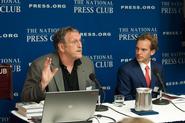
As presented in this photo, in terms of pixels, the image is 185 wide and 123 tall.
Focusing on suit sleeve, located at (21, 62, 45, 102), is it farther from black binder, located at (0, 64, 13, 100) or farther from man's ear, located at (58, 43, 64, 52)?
man's ear, located at (58, 43, 64, 52)

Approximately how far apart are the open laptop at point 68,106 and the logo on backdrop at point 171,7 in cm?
261

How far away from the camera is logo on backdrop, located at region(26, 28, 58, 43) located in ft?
15.1

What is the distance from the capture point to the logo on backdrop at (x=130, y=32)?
16.9 ft

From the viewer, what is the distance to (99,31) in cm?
501

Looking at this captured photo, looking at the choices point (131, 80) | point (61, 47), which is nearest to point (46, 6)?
point (61, 47)

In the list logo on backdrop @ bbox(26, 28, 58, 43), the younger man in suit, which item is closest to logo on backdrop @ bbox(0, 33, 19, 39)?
logo on backdrop @ bbox(26, 28, 58, 43)

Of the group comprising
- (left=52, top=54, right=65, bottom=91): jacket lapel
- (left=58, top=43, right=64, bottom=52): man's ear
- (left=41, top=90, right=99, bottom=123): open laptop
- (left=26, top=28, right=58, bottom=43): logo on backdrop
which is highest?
(left=26, top=28, right=58, bottom=43): logo on backdrop

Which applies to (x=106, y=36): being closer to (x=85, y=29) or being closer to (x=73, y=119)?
(x=85, y=29)

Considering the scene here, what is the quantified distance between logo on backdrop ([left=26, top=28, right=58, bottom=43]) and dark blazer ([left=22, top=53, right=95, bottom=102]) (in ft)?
2.46

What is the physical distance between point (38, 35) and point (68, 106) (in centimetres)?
188

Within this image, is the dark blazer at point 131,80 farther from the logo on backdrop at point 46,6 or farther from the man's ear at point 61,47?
the logo on backdrop at point 46,6

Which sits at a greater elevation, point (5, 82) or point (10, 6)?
point (10, 6)

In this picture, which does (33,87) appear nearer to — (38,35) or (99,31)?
(38,35)

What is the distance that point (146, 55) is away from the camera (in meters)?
4.30
